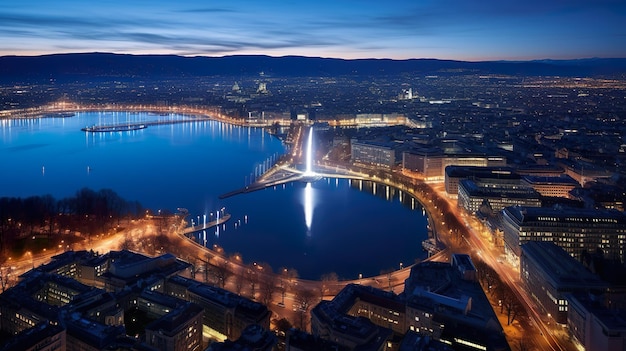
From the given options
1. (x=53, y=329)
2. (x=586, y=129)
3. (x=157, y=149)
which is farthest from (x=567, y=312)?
(x=586, y=129)

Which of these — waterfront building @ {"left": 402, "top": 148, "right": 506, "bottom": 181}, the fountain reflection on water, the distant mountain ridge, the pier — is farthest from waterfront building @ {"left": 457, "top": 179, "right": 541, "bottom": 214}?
the distant mountain ridge

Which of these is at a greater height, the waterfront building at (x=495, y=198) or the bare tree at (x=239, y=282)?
the waterfront building at (x=495, y=198)

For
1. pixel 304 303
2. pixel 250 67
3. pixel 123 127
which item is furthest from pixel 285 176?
pixel 250 67

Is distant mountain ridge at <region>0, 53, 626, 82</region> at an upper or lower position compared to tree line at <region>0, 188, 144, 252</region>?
upper

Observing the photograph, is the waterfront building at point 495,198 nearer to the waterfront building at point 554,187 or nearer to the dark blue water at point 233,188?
the waterfront building at point 554,187

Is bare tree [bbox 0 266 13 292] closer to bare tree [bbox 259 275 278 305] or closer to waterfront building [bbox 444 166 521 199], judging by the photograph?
bare tree [bbox 259 275 278 305]

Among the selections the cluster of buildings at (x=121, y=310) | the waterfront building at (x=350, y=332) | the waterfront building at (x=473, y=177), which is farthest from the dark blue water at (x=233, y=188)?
the waterfront building at (x=350, y=332)
